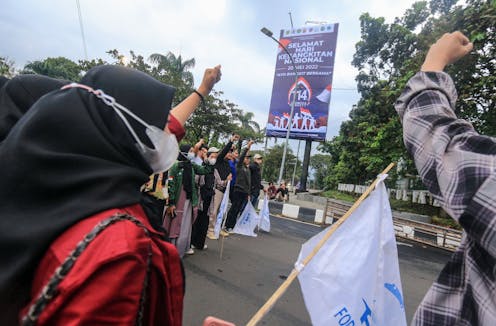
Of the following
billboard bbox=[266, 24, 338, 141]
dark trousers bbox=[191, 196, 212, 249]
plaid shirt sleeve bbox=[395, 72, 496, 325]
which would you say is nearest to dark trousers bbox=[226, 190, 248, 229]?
dark trousers bbox=[191, 196, 212, 249]

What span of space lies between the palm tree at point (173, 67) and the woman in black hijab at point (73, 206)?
1979cm

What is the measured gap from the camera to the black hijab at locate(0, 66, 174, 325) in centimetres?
72

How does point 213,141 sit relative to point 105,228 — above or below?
above

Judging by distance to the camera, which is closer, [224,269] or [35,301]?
[35,301]

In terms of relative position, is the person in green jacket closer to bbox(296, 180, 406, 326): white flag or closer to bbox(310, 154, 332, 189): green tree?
bbox(296, 180, 406, 326): white flag

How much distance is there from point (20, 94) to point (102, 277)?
54.7 inches

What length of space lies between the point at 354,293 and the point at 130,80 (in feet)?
5.16

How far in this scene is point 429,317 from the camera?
966mm

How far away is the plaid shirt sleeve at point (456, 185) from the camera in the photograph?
74 centimetres

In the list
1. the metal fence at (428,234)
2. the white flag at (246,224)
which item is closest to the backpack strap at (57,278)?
the white flag at (246,224)

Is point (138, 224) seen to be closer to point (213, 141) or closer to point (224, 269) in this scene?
point (224, 269)

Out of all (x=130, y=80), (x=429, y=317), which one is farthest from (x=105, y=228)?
(x=429, y=317)

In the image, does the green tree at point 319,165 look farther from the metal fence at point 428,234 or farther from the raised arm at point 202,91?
the raised arm at point 202,91

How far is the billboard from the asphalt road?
14.2 metres
